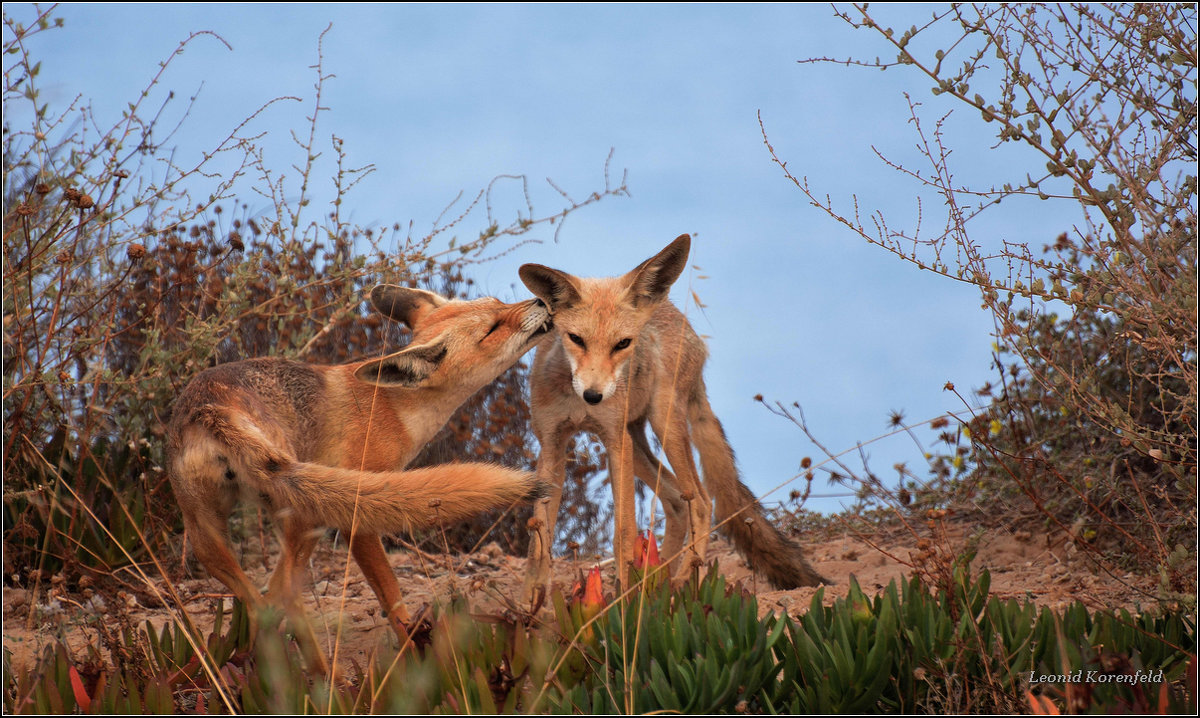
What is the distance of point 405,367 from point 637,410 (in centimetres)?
158

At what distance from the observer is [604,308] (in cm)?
512

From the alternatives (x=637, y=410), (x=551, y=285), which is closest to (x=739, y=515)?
(x=637, y=410)

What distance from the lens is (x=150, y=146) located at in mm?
6445

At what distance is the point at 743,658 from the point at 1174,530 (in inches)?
136

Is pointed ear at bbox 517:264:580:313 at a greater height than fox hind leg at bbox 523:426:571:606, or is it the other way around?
pointed ear at bbox 517:264:580:313

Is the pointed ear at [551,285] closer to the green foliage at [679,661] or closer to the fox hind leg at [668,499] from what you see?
the fox hind leg at [668,499]

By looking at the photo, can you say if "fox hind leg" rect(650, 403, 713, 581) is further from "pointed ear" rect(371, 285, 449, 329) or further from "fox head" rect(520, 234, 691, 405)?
"pointed ear" rect(371, 285, 449, 329)

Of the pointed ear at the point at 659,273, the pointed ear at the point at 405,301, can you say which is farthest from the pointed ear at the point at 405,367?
the pointed ear at the point at 659,273

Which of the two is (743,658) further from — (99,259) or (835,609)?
(99,259)

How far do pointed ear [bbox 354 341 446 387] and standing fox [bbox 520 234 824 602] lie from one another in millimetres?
652

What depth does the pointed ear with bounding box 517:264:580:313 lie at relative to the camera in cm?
501

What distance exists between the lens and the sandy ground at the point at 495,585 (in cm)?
512

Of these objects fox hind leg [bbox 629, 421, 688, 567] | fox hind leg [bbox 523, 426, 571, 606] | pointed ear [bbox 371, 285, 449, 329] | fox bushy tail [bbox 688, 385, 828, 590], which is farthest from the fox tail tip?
fox bushy tail [bbox 688, 385, 828, 590]

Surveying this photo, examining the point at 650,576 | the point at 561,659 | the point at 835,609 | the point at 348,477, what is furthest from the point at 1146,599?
the point at 348,477
